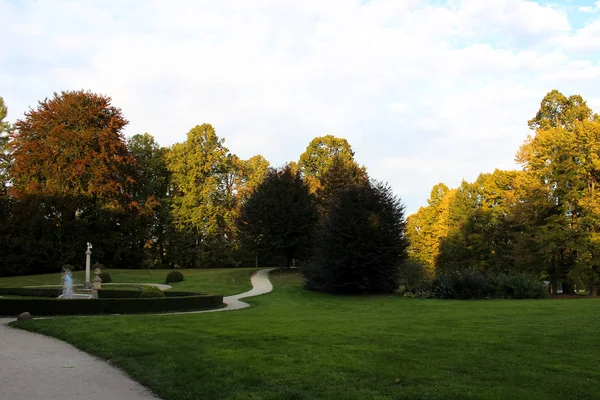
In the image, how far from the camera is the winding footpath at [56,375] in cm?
629

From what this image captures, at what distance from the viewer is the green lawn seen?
598 cm

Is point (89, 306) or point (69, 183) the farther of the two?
point (69, 183)

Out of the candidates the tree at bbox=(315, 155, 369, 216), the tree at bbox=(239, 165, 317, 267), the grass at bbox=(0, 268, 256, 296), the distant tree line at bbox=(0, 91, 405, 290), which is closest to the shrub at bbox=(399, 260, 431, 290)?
the distant tree line at bbox=(0, 91, 405, 290)

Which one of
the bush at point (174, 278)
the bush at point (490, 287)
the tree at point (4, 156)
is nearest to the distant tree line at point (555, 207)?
the bush at point (490, 287)

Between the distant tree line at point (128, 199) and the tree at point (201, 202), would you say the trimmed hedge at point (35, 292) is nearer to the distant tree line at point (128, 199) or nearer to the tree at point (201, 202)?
the distant tree line at point (128, 199)

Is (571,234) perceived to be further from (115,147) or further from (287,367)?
(115,147)

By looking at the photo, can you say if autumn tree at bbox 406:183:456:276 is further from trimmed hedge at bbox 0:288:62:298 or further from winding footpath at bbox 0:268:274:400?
winding footpath at bbox 0:268:274:400

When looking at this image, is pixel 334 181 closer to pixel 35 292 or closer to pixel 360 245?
pixel 360 245

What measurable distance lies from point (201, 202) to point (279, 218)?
1693cm

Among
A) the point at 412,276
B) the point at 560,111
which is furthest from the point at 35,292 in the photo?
the point at 560,111

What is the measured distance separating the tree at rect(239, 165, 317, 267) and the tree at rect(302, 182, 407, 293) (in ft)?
24.9

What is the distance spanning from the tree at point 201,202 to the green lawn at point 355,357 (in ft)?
122

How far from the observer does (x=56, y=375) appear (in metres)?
7.48

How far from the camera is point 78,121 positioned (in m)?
44.1
